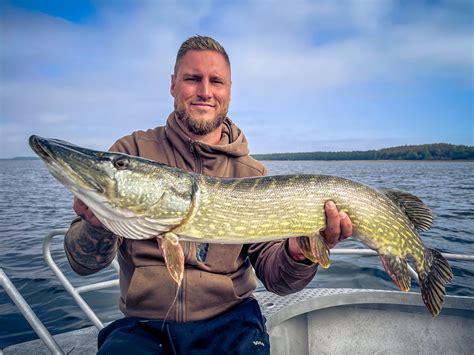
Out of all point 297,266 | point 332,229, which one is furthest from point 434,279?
point 297,266

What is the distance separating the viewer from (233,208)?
206 centimetres

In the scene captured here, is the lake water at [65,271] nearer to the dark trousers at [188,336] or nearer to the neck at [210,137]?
the dark trousers at [188,336]

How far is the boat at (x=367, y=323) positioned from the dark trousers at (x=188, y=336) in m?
0.67

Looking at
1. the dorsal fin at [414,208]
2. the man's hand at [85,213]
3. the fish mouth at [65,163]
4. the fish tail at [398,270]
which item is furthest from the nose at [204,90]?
the fish tail at [398,270]

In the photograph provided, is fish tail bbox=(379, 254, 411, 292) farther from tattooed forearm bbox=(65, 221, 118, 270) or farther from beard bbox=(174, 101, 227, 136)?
tattooed forearm bbox=(65, 221, 118, 270)

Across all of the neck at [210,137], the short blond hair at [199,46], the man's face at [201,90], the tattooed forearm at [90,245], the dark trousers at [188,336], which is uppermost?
the short blond hair at [199,46]

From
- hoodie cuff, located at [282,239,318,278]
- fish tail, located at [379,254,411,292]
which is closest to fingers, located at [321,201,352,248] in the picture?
hoodie cuff, located at [282,239,318,278]

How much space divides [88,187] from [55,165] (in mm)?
191

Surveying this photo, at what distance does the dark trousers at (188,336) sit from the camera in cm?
183

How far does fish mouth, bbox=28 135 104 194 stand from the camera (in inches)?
68.4

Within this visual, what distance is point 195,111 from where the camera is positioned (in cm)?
248

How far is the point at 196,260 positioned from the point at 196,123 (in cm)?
95

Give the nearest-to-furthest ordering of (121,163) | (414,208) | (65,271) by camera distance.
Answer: (121,163)
(414,208)
(65,271)

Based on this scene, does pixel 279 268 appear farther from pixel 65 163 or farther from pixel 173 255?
pixel 65 163
